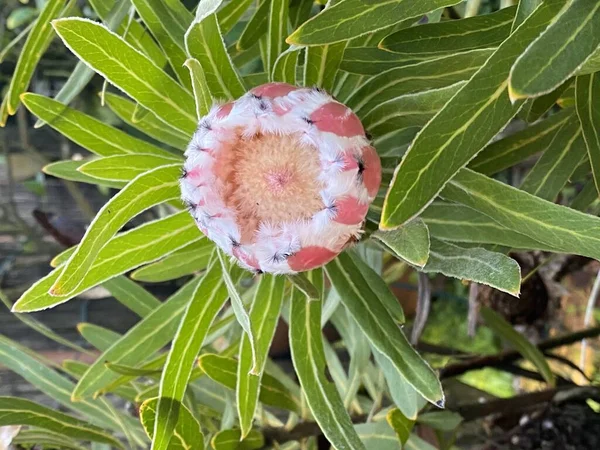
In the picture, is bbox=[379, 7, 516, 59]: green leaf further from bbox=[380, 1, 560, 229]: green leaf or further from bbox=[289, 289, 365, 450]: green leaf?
bbox=[289, 289, 365, 450]: green leaf

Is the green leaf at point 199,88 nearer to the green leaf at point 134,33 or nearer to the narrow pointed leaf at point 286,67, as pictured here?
the narrow pointed leaf at point 286,67

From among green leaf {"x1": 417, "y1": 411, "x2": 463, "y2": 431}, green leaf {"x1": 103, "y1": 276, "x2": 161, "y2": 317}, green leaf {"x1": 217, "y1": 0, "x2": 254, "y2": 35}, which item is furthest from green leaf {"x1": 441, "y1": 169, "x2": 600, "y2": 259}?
green leaf {"x1": 103, "y1": 276, "x2": 161, "y2": 317}

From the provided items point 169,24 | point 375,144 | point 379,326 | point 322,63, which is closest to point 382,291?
point 379,326

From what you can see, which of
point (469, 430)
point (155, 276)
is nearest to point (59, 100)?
point (155, 276)

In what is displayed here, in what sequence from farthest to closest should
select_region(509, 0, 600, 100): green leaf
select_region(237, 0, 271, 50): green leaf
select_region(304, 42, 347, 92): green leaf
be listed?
select_region(237, 0, 271, 50): green leaf, select_region(304, 42, 347, 92): green leaf, select_region(509, 0, 600, 100): green leaf

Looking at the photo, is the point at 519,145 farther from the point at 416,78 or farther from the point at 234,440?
the point at 234,440

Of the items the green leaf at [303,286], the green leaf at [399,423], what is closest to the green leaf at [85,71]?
the green leaf at [303,286]
